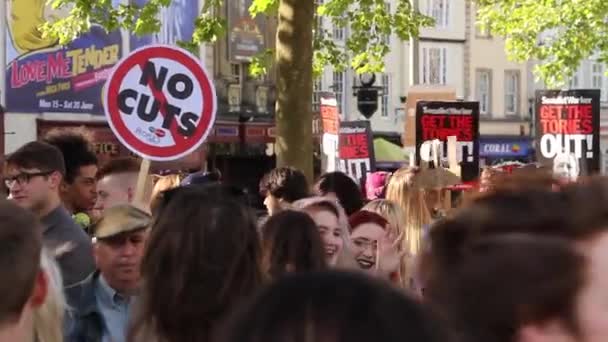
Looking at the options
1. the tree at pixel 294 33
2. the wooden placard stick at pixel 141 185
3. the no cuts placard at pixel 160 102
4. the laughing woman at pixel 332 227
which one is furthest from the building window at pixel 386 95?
the laughing woman at pixel 332 227

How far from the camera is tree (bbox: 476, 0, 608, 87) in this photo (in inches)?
990

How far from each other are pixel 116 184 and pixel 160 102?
616mm

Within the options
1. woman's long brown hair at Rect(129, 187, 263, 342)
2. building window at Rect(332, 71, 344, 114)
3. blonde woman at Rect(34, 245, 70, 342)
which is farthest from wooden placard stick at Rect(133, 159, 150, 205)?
building window at Rect(332, 71, 344, 114)

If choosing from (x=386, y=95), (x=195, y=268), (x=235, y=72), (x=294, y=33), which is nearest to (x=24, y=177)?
(x=195, y=268)

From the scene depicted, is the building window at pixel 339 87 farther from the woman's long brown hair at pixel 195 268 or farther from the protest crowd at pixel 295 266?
the woman's long brown hair at pixel 195 268

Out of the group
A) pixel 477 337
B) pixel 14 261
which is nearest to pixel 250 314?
pixel 477 337

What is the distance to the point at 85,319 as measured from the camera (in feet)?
15.5

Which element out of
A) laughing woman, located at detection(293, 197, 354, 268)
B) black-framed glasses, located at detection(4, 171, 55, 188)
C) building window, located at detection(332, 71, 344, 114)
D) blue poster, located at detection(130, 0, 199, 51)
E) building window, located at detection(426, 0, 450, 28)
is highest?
building window, located at detection(426, 0, 450, 28)

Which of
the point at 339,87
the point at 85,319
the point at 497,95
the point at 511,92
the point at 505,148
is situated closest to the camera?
the point at 85,319

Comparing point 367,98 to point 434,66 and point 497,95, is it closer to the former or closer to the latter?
point 434,66

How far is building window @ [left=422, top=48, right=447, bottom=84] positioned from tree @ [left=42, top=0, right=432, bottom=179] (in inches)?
1073

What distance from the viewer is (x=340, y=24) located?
1723cm

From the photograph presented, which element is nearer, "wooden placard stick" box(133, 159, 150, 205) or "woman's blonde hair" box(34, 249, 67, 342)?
"woman's blonde hair" box(34, 249, 67, 342)

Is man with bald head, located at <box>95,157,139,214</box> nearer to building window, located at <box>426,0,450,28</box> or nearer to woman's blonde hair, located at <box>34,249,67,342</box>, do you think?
woman's blonde hair, located at <box>34,249,67,342</box>
